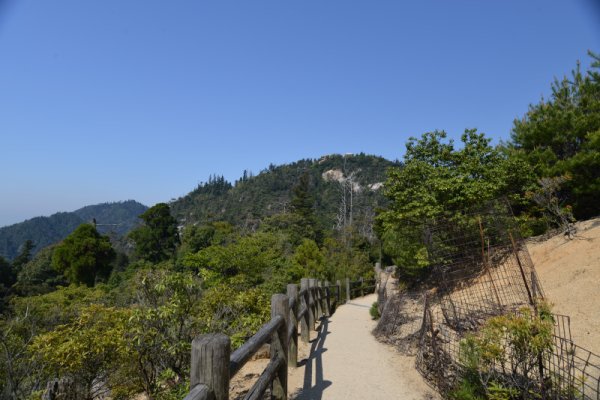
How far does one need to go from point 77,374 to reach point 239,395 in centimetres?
198

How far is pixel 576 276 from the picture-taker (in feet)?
23.8

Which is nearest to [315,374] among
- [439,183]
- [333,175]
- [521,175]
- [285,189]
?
[439,183]

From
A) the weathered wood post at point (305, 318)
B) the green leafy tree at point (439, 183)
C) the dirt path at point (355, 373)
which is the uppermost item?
the green leafy tree at point (439, 183)

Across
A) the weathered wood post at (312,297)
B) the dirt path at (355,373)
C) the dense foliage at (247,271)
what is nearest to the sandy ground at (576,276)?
the dense foliage at (247,271)

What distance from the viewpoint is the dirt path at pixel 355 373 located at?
4.10 metres

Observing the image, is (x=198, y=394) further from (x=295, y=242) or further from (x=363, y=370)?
(x=295, y=242)

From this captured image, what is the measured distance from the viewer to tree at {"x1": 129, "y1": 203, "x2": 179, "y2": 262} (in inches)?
1586

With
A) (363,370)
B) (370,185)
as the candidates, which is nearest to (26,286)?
(363,370)

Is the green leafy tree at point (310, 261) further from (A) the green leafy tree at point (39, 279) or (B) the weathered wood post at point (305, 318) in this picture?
(A) the green leafy tree at point (39, 279)

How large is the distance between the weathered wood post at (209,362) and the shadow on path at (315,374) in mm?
2384

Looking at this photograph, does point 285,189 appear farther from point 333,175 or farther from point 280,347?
point 280,347

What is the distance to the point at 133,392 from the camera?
186 inches

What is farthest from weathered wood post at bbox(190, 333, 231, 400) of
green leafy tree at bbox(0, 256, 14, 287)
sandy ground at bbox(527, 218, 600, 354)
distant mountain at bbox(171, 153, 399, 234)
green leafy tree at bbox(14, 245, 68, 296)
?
distant mountain at bbox(171, 153, 399, 234)

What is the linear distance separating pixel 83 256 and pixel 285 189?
76.7 m
